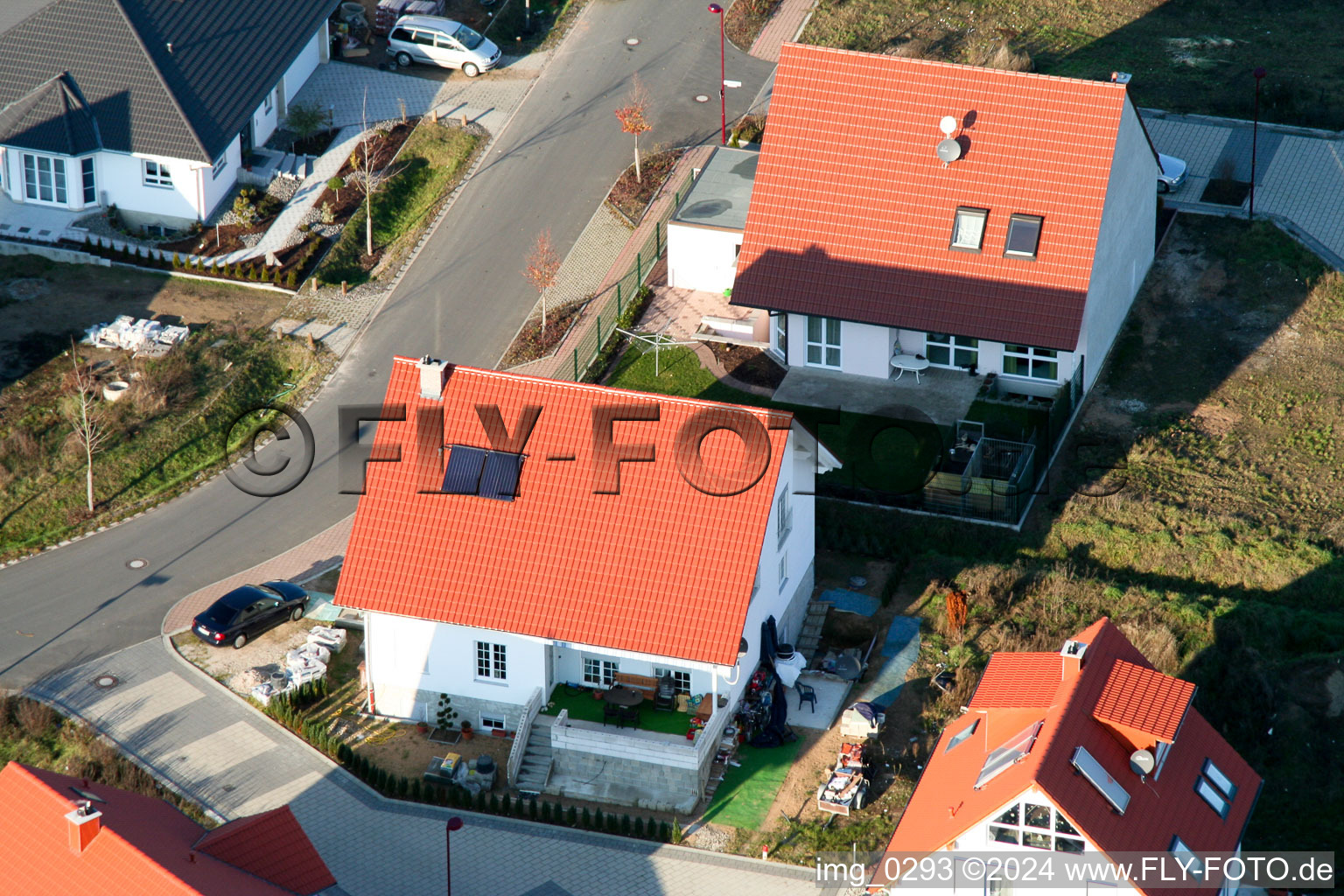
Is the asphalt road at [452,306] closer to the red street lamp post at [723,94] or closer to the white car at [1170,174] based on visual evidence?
the red street lamp post at [723,94]

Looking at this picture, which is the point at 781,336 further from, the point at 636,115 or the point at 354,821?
the point at 354,821

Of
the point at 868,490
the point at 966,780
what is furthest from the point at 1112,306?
the point at 966,780

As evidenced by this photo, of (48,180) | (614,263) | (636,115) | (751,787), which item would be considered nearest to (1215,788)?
(751,787)

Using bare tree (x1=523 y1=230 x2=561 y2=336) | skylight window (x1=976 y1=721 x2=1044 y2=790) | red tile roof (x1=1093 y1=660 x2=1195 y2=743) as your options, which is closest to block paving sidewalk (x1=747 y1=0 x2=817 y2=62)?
bare tree (x1=523 y1=230 x2=561 y2=336)

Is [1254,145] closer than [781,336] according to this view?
No

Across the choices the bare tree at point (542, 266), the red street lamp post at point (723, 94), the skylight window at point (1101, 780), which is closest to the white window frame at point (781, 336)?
the bare tree at point (542, 266)

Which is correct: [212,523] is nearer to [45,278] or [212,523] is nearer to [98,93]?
[45,278]

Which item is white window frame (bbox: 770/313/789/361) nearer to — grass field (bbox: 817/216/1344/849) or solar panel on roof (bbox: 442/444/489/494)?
grass field (bbox: 817/216/1344/849)
